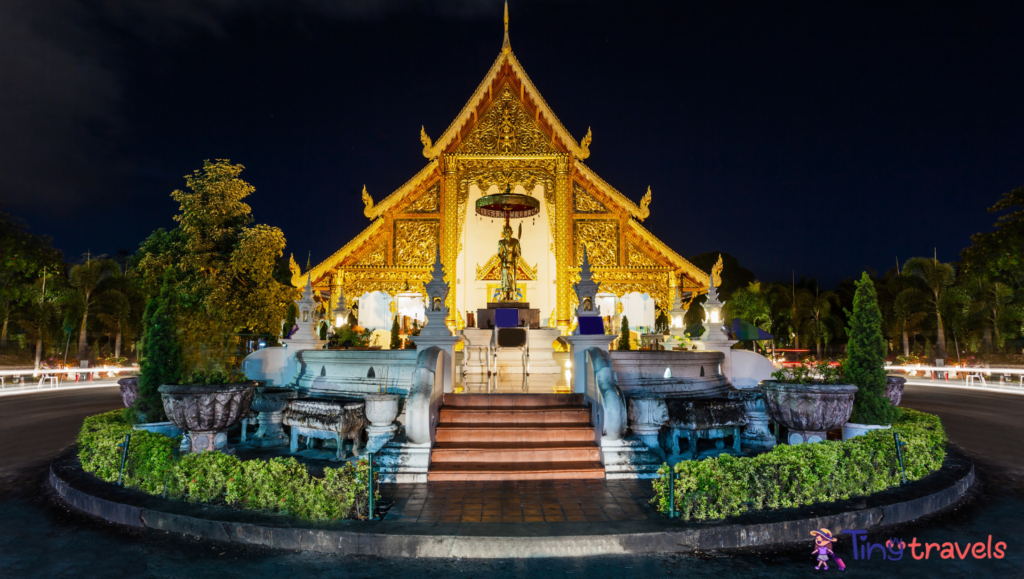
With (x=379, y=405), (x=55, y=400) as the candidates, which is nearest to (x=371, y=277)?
(x=55, y=400)

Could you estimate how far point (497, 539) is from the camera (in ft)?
14.6

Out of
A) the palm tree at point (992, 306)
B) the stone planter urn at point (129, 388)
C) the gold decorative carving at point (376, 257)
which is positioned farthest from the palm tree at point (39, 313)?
the palm tree at point (992, 306)

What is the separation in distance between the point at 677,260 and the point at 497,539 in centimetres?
1537

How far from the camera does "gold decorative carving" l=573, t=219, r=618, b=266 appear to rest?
18.6 metres

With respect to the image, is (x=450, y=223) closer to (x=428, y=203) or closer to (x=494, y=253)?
(x=428, y=203)

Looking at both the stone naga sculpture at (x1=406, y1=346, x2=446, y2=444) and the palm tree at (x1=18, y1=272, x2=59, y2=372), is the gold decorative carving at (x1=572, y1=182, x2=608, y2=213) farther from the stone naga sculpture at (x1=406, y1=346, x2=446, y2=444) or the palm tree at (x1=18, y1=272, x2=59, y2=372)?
the palm tree at (x1=18, y1=272, x2=59, y2=372)

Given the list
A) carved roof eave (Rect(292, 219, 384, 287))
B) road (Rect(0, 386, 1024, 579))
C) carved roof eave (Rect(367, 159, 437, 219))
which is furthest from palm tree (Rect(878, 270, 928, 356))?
road (Rect(0, 386, 1024, 579))

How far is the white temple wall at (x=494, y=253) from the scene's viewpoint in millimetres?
20734

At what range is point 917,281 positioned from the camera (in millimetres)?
32875

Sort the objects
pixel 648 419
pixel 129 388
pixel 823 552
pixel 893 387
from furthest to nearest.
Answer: pixel 129 388, pixel 893 387, pixel 648 419, pixel 823 552

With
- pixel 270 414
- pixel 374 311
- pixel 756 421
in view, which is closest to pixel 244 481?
pixel 270 414

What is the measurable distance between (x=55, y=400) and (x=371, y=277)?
978cm

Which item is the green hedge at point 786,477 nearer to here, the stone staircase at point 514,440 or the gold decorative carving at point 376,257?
the stone staircase at point 514,440

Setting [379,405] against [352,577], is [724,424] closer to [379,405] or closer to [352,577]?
[379,405]
